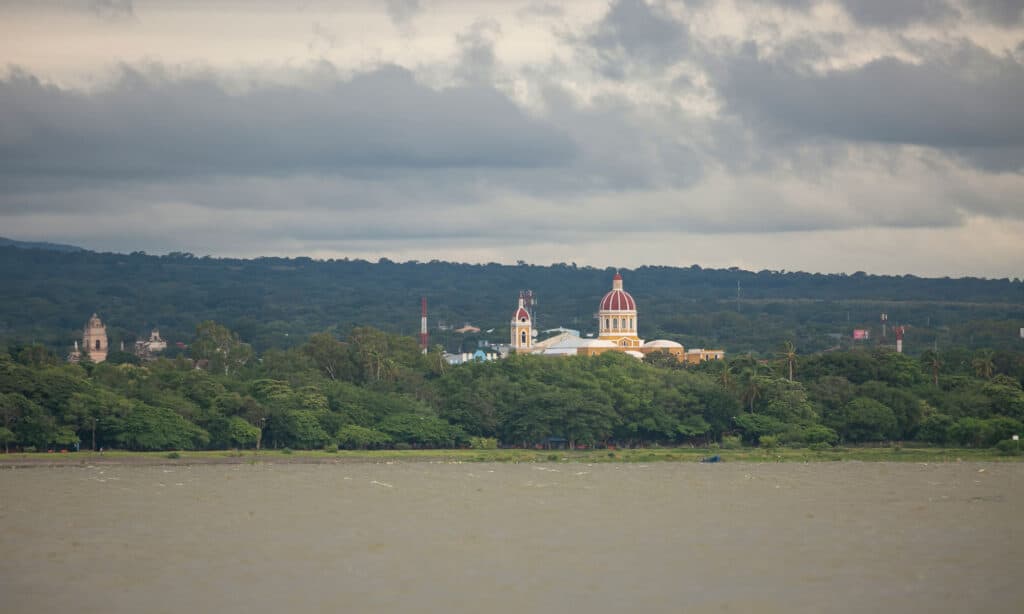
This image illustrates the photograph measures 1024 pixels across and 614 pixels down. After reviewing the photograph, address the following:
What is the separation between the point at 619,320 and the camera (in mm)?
150875

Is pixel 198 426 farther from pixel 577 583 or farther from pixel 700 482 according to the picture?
pixel 577 583

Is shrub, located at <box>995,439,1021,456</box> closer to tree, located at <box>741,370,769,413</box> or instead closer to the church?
tree, located at <box>741,370,769,413</box>

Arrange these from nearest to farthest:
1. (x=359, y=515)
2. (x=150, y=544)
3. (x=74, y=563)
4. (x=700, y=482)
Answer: (x=74, y=563)
(x=150, y=544)
(x=359, y=515)
(x=700, y=482)

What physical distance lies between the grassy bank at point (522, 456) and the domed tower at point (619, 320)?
49.8 metres

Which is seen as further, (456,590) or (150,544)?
(150,544)

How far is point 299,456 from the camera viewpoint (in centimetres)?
9375

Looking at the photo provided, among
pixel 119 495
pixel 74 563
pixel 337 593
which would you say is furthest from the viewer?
pixel 119 495

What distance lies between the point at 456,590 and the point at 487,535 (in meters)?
11.1

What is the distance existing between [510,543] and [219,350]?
Answer: 88.8 metres

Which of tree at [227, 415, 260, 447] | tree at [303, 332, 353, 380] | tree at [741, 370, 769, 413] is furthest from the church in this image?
tree at [227, 415, 260, 447]

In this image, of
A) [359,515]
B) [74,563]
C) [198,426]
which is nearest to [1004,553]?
[359,515]

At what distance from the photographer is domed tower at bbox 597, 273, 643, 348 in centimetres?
14988

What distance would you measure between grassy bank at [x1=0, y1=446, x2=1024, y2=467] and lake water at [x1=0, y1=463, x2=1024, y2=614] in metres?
10.7

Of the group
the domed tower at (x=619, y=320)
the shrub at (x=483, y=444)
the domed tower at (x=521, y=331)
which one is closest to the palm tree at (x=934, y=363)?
the domed tower at (x=619, y=320)
